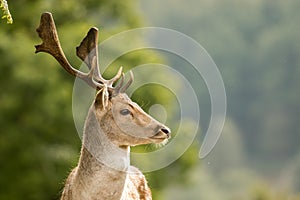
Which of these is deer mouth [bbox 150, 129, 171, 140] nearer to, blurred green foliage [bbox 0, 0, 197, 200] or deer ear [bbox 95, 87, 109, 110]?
deer ear [bbox 95, 87, 109, 110]

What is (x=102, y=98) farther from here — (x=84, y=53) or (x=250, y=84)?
(x=250, y=84)

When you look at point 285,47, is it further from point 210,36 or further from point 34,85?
point 34,85

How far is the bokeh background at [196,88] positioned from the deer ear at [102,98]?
45.1ft

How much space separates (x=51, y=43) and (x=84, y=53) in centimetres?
34

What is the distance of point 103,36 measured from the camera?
31.6 meters

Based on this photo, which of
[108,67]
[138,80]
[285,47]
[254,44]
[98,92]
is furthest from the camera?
[254,44]

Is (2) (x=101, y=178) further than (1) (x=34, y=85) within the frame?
No

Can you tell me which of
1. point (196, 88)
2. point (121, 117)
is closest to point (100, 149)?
point (121, 117)

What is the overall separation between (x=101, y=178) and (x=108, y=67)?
705 inches

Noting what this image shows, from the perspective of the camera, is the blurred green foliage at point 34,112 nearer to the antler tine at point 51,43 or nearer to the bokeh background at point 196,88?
the bokeh background at point 196,88

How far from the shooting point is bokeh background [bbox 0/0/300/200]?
29.5 meters

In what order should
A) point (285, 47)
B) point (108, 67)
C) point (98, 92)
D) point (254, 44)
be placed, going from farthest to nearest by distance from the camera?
point (254, 44)
point (285, 47)
point (108, 67)
point (98, 92)

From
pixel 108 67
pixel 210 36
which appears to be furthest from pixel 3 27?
pixel 210 36

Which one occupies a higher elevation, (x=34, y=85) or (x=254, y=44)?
(x=254, y=44)
